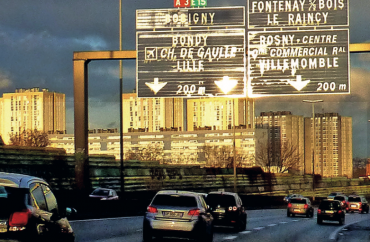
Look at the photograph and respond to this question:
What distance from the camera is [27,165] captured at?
54312mm

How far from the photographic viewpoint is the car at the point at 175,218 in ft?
68.0

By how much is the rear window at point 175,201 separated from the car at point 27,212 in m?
9.95

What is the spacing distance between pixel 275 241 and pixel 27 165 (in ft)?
110

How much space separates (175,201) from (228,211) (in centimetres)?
992

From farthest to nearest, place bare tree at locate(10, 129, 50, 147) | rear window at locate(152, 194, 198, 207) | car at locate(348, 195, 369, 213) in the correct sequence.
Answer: bare tree at locate(10, 129, 50, 147), car at locate(348, 195, 369, 213), rear window at locate(152, 194, 198, 207)

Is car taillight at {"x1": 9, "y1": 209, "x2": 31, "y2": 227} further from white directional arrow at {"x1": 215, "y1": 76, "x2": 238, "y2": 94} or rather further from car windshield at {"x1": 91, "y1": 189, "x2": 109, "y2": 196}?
car windshield at {"x1": 91, "y1": 189, "x2": 109, "y2": 196}

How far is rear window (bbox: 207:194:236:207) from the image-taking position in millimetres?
31188

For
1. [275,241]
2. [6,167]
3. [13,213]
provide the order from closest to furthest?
[13,213] < [275,241] < [6,167]

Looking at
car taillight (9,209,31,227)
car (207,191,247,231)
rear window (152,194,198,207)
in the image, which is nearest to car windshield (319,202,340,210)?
car (207,191,247,231)

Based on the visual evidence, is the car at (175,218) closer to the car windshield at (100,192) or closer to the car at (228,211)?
the car at (228,211)

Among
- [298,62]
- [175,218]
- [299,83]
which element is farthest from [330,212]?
[175,218]

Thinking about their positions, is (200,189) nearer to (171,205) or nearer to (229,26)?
(229,26)

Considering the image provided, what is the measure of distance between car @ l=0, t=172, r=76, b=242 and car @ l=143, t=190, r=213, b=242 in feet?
31.6

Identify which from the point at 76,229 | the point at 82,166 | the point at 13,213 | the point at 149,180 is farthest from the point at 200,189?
the point at 13,213
